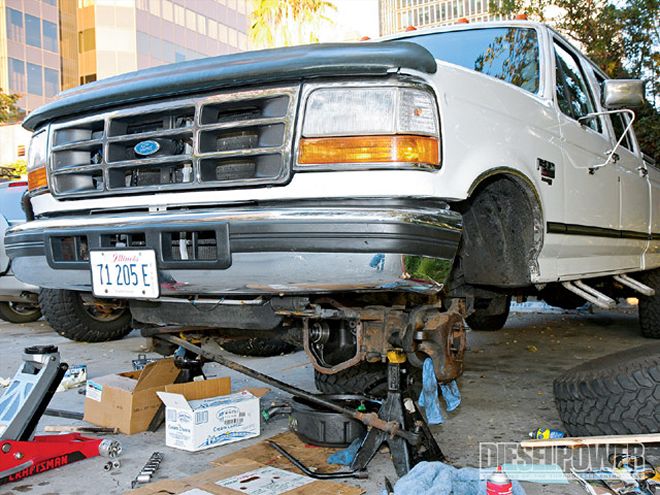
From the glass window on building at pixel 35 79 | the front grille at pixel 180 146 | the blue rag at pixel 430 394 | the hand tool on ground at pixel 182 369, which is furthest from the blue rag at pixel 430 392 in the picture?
the glass window on building at pixel 35 79

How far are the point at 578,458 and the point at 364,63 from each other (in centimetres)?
175

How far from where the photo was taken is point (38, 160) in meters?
2.70

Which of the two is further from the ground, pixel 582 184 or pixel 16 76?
pixel 16 76

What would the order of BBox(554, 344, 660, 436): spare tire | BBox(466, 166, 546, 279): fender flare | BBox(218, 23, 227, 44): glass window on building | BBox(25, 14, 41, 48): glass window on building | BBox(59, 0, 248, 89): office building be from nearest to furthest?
BBox(554, 344, 660, 436): spare tire → BBox(466, 166, 546, 279): fender flare → BBox(25, 14, 41, 48): glass window on building → BBox(59, 0, 248, 89): office building → BBox(218, 23, 227, 44): glass window on building

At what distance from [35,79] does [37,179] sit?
30.0 m

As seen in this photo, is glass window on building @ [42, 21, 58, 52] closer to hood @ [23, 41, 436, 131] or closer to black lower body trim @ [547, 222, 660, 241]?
black lower body trim @ [547, 222, 660, 241]

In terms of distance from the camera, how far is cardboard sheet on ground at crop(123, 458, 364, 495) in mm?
2176

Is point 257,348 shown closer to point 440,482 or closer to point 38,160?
point 38,160

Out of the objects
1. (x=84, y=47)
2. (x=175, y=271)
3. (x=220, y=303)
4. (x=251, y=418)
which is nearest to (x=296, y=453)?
(x=251, y=418)

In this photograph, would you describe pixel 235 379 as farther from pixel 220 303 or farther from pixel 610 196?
pixel 610 196

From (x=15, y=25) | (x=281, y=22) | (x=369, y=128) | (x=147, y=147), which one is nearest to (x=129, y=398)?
(x=147, y=147)

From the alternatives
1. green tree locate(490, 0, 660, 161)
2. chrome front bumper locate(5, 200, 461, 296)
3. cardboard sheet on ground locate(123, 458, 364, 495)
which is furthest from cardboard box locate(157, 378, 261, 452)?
green tree locate(490, 0, 660, 161)

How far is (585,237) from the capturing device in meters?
3.34

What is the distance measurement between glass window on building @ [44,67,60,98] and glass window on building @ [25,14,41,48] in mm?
1219
